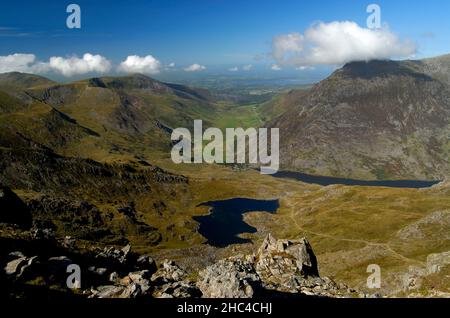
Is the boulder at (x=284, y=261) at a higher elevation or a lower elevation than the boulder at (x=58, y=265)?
lower

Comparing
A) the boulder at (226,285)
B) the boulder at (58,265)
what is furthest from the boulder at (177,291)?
the boulder at (58,265)

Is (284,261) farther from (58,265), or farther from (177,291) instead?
(58,265)

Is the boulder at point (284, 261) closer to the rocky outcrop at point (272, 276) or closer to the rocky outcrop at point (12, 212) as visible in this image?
the rocky outcrop at point (272, 276)

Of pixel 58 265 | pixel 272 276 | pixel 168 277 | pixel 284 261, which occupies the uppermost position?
pixel 58 265

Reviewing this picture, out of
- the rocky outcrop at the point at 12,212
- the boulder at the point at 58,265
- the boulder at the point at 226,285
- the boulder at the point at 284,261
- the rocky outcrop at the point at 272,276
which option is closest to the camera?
the boulder at the point at 58,265

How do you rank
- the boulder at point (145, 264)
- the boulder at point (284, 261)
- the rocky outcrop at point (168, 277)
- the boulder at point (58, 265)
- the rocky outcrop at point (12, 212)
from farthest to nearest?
the rocky outcrop at point (12, 212) < the boulder at point (284, 261) < the boulder at point (145, 264) < the boulder at point (58, 265) < the rocky outcrop at point (168, 277)

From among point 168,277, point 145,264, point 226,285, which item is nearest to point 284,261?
point 168,277
